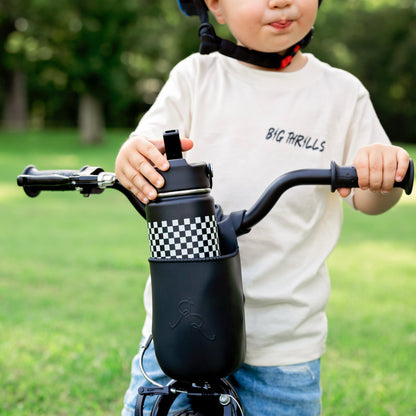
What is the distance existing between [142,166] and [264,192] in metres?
0.32

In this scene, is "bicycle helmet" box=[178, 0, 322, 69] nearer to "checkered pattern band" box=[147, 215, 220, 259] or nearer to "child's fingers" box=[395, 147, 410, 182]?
"child's fingers" box=[395, 147, 410, 182]

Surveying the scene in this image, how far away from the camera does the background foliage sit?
2773 centimetres

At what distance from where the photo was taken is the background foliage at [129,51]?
91.0 ft

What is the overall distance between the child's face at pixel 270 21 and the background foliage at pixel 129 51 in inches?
1028

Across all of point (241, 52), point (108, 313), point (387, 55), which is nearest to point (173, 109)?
point (241, 52)

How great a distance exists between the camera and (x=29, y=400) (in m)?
3.54

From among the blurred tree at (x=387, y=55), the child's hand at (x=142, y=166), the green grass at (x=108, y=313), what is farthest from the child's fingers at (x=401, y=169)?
the blurred tree at (x=387, y=55)

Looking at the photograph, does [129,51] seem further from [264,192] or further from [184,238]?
[184,238]

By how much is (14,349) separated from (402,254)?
582 centimetres

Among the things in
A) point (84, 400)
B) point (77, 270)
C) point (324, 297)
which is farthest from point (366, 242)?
point (324, 297)

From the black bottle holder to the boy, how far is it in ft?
1.89

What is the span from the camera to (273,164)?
2.10 m

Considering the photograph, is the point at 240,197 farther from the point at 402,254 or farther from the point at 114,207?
the point at 114,207

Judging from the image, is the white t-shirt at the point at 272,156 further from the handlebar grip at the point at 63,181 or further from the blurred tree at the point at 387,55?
the blurred tree at the point at 387,55
